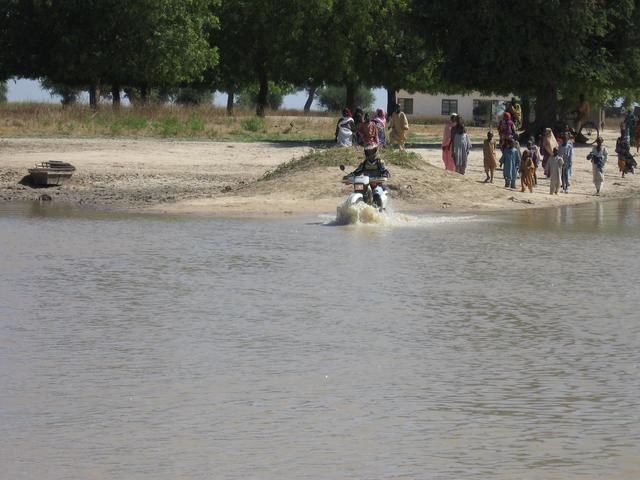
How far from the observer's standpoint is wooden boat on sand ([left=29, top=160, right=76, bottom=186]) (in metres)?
29.7

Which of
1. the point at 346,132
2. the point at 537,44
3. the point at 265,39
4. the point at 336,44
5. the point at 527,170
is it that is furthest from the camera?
the point at 265,39

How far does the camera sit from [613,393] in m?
9.71

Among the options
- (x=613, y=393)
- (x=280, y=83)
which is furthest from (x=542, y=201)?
(x=280, y=83)

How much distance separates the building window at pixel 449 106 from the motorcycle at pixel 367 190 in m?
80.7

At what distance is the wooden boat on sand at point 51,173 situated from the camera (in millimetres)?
29734

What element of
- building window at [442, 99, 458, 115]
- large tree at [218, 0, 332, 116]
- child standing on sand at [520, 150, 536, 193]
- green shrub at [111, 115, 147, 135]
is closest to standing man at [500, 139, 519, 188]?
child standing on sand at [520, 150, 536, 193]

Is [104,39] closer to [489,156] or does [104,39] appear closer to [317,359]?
[489,156]

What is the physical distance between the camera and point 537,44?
144ft

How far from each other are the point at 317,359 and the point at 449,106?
93.9m

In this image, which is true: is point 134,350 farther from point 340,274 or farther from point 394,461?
point 340,274

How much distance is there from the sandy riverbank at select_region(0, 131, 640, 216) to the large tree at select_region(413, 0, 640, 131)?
777 cm

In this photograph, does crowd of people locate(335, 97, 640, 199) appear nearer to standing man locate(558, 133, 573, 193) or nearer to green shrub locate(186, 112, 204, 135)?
standing man locate(558, 133, 573, 193)

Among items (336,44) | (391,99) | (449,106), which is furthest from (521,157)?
(449,106)

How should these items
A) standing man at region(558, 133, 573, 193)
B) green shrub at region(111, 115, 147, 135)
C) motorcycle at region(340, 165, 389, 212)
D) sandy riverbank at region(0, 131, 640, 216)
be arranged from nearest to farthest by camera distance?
motorcycle at region(340, 165, 389, 212) → sandy riverbank at region(0, 131, 640, 216) → standing man at region(558, 133, 573, 193) → green shrub at region(111, 115, 147, 135)
